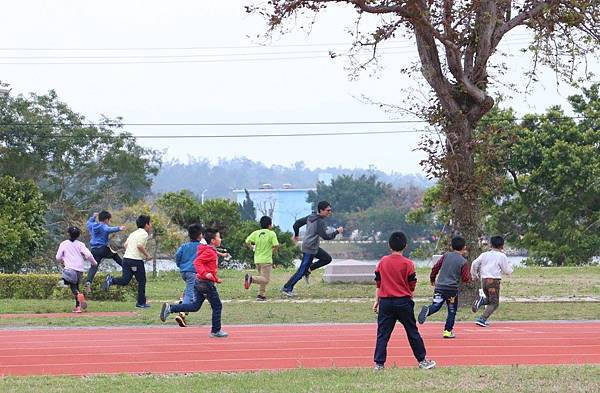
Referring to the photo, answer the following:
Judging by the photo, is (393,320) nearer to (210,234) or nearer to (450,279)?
(450,279)

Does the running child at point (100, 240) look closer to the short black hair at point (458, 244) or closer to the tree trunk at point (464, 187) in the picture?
the tree trunk at point (464, 187)

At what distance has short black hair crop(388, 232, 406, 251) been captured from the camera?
10.2 m

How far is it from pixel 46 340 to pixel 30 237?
55.1 ft

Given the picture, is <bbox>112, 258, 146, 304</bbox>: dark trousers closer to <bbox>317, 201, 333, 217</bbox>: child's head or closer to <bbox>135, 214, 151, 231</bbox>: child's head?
<bbox>135, 214, 151, 231</bbox>: child's head

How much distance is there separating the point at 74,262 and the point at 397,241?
8093 mm

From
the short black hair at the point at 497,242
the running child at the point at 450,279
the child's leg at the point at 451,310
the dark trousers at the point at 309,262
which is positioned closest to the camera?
the child's leg at the point at 451,310

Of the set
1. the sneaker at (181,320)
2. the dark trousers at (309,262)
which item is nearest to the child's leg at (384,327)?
the sneaker at (181,320)

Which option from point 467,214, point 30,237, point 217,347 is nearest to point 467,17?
point 467,214

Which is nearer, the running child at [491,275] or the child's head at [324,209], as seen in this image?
the running child at [491,275]

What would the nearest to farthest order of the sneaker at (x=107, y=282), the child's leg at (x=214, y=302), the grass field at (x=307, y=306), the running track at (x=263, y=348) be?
the running track at (x=263, y=348) → the child's leg at (x=214, y=302) → the grass field at (x=307, y=306) → the sneaker at (x=107, y=282)

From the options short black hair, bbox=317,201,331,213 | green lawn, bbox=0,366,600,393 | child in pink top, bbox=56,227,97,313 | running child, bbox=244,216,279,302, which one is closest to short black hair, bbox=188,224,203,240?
child in pink top, bbox=56,227,97,313

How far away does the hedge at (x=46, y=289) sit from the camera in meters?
18.8

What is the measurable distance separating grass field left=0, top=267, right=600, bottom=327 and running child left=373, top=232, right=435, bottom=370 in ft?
17.7

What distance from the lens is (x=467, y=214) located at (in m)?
17.7
